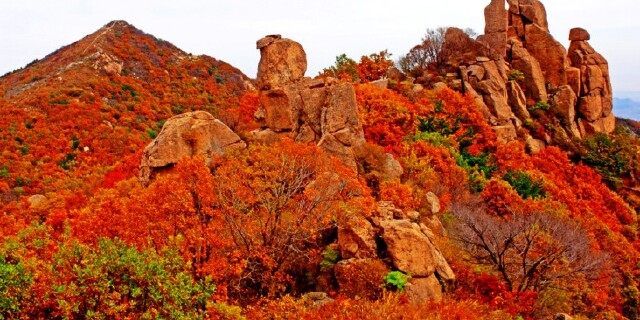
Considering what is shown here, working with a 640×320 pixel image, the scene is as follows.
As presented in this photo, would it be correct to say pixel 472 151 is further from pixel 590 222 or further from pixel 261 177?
pixel 261 177

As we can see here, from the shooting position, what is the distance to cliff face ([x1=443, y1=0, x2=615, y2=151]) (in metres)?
36.2

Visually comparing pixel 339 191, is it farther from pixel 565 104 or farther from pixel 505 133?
pixel 565 104

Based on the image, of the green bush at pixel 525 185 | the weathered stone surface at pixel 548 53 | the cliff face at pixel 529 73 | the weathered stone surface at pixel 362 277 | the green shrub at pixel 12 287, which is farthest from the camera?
the weathered stone surface at pixel 548 53

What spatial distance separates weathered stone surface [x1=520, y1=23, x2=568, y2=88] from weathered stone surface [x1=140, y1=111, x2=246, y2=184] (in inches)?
1161

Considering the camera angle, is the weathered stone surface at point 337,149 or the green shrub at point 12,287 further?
the weathered stone surface at point 337,149

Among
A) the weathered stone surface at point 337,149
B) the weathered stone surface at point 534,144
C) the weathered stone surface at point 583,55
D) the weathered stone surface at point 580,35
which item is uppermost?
the weathered stone surface at point 580,35

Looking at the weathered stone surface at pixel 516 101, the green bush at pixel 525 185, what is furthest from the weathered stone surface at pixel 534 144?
the green bush at pixel 525 185

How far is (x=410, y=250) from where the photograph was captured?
13695 millimetres

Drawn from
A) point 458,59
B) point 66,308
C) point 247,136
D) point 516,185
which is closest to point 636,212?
point 516,185

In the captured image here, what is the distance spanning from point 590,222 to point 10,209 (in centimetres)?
3289

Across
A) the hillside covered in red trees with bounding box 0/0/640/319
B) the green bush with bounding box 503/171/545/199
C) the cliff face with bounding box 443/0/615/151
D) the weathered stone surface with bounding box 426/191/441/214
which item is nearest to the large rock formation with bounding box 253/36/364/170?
the hillside covered in red trees with bounding box 0/0/640/319

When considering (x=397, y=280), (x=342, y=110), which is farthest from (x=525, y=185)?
(x=397, y=280)

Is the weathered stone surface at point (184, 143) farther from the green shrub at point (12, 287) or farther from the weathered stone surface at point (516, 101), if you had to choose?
the weathered stone surface at point (516, 101)

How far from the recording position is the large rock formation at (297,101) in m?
23.6
